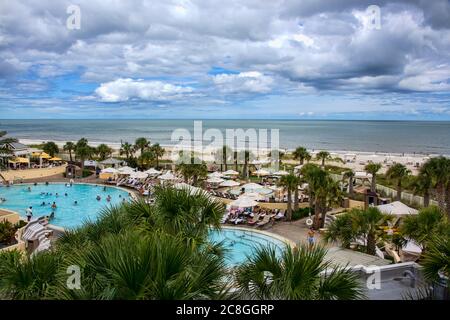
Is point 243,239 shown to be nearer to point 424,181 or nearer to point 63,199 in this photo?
point 424,181

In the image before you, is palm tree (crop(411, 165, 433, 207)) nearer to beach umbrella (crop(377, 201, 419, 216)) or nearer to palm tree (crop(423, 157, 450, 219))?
palm tree (crop(423, 157, 450, 219))

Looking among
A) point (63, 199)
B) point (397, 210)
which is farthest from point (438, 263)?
point (63, 199)

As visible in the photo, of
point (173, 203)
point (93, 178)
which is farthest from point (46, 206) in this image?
point (173, 203)

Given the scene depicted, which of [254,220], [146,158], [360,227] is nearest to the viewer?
[360,227]

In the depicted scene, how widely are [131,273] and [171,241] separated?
27.7 inches

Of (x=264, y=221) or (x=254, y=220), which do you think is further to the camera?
(x=254, y=220)

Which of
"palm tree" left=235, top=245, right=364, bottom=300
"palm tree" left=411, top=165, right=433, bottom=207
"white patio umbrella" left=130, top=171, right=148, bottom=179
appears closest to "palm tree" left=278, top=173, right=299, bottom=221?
"palm tree" left=411, top=165, right=433, bottom=207

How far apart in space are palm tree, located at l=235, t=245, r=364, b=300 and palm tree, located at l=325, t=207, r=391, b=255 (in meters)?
8.95

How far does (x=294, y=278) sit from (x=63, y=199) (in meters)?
27.1

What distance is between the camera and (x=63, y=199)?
93.0 ft

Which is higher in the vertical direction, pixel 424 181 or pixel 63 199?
pixel 424 181

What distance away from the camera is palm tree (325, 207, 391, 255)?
43.2 feet
